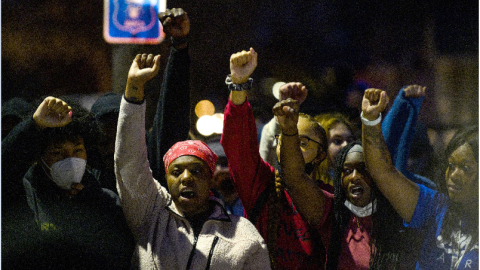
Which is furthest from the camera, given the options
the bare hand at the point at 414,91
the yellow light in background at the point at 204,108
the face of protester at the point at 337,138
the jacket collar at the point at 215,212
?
the yellow light in background at the point at 204,108

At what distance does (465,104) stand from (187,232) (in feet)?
6.81

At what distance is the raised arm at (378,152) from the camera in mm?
2355

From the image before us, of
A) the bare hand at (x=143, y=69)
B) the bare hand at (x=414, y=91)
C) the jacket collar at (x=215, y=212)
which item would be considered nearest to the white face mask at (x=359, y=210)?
the jacket collar at (x=215, y=212)

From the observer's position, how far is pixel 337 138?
307cm

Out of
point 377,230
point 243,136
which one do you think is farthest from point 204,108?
point 377,230

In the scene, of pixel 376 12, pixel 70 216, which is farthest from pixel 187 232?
pixel 376 12

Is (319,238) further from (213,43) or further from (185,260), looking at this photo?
(213,43)

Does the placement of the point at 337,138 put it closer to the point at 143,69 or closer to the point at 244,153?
the point at 244,153

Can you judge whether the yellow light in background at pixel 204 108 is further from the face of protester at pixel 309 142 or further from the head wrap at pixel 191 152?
the head wrap at pixel 191 152

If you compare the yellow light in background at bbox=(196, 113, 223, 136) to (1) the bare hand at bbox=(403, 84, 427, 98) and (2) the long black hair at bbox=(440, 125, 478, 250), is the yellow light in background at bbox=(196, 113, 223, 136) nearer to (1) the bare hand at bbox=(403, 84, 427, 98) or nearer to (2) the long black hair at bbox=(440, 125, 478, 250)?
(1) the bare hand at bbox=(403, 84, 427, 98)

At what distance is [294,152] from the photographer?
224 centimetres

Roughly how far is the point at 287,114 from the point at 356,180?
521mm

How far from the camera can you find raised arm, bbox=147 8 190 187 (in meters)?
2.43

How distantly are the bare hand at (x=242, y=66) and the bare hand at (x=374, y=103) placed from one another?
0.60 metres
